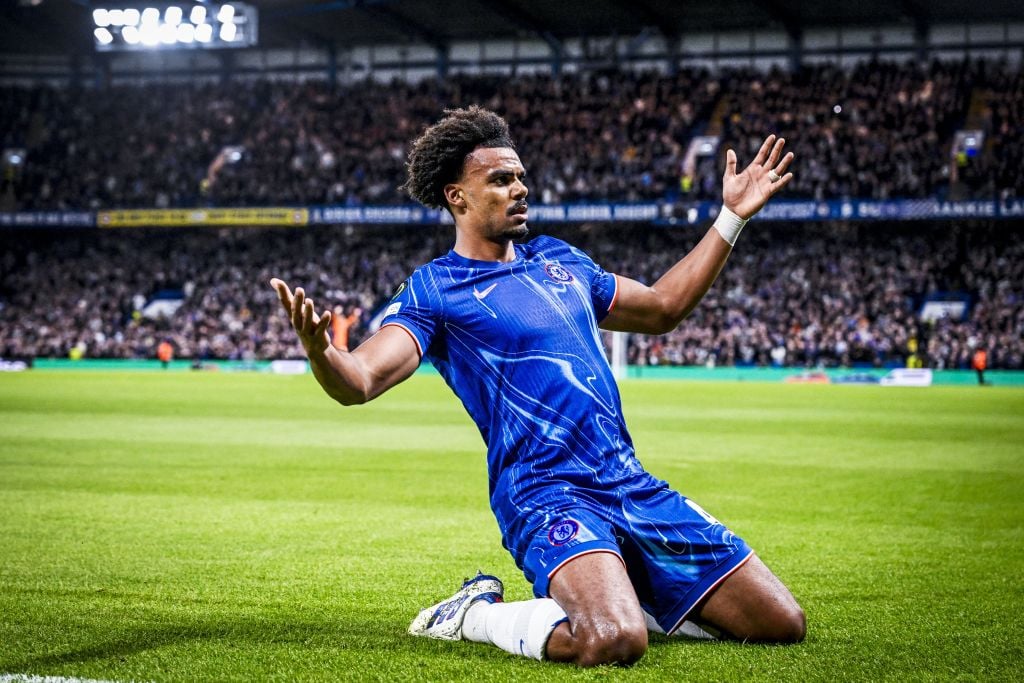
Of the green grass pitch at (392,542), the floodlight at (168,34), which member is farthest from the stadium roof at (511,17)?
the green grass pitch at (392,542)

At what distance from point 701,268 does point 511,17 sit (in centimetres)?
4496

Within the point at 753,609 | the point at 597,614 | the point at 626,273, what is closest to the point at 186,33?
the point at 626,273

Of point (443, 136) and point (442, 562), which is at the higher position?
point (443, 136)

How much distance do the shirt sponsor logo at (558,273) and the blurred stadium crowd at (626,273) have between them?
1385 inches

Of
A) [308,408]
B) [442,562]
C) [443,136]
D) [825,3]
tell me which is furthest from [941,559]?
[825,3]

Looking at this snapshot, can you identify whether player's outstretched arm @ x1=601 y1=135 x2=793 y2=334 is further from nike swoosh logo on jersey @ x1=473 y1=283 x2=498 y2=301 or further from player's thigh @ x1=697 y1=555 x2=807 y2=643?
player's thigh @ x1=697 y1=555 x2=807 y2=643

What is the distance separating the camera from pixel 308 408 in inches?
947

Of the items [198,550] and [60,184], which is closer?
[198,550]

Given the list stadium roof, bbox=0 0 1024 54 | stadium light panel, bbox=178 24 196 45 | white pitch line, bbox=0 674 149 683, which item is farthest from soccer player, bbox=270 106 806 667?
stadium roof, bbox=0 0 1024 54

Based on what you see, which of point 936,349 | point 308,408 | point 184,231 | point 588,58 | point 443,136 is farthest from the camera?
point 184,231

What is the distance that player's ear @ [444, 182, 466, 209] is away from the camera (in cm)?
550

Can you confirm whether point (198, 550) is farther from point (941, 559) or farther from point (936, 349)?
point (936, 349)

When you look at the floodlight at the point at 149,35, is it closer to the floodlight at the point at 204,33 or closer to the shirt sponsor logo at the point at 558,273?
the floodlight at the point at 204,33

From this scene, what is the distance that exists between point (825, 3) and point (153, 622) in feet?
149
